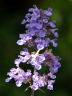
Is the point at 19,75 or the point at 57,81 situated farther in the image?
the point at 57,81

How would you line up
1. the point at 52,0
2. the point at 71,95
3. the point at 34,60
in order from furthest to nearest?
the point at 52,0
the point at 71,95
the point at 34,60

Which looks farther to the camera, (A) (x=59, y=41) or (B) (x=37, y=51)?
(A) (x=59, y=41)

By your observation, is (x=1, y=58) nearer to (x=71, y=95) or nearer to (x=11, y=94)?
(x=11, y=94)

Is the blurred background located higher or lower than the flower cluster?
higher

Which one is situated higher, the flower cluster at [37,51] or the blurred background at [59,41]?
the blurred background at [59,41]

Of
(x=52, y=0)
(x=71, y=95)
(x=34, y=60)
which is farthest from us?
(x=52, y=0)

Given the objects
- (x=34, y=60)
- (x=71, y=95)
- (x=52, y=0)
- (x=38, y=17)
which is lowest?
(x=34, y=60)

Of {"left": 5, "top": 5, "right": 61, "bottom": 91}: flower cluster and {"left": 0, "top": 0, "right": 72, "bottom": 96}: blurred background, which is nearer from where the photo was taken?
{"left": 5, "top": 5, "right": 61, "bottom": 91}: flower cluster

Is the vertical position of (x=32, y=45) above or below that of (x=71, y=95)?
below

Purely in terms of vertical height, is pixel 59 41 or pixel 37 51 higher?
pixel 59 41

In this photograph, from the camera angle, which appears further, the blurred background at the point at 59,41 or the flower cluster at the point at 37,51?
the blurred background at the point at 59,41

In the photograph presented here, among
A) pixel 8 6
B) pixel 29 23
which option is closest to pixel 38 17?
pixel 29 23
